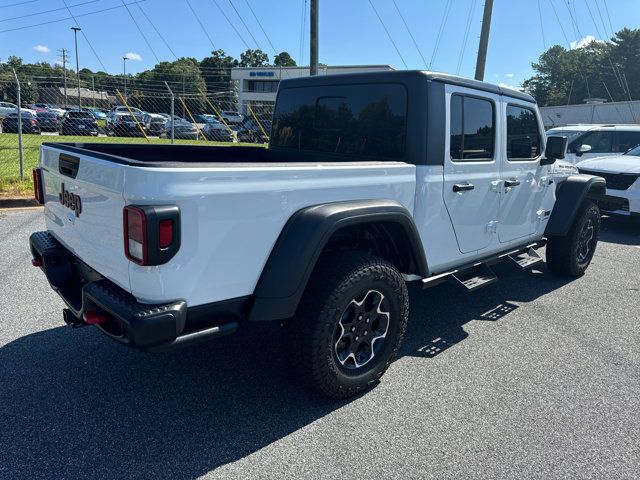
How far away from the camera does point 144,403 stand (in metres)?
2.96

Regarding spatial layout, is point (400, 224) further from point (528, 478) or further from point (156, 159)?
point (156, 159)

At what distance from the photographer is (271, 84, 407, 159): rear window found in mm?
3500

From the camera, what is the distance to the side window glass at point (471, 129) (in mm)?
3611

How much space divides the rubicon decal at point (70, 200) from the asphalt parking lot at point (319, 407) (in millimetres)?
1121

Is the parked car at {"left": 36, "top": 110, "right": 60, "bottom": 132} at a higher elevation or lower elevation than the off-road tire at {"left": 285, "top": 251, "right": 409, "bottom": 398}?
higher

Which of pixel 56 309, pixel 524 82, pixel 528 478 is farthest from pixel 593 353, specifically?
pixel 524 82

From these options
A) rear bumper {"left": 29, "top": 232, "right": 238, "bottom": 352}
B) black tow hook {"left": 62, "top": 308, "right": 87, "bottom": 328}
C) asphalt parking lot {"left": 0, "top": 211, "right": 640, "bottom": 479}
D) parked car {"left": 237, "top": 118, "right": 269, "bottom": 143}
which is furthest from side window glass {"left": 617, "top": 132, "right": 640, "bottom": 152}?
parked car {"left": 237, "top": 118, "right": 269, "bottom": 143}

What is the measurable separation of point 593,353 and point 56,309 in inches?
173

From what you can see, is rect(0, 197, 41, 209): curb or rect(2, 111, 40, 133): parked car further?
rect(2, 111, 40, 133): parked car

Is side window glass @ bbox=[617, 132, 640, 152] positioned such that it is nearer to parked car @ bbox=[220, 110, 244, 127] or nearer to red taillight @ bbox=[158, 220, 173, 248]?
red taillight @ bbox=[158, 220, 173, 248]

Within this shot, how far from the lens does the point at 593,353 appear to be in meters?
3.86

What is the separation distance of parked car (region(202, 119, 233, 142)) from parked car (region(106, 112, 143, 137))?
4146mm

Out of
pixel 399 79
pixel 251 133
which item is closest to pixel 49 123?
pixel 251 133

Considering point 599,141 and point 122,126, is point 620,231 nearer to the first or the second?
point 599,141
